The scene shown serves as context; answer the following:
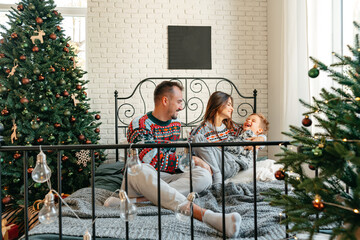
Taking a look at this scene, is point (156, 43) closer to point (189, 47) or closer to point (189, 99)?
point (189, 47)

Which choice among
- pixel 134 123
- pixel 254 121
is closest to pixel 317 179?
pixel 134 123

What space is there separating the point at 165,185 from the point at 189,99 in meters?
2.88

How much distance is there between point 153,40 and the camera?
487cm

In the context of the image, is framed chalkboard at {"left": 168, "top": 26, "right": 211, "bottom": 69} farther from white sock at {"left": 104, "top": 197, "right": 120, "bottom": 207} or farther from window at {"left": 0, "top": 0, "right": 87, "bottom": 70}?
Result: white sock at {"left": 104, "top": 197, "right": 120, "bottom": 207}

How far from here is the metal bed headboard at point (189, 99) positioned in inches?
190

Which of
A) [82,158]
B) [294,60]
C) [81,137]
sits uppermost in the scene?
[294,60]

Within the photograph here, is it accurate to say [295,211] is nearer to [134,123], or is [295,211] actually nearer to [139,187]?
[139,187]

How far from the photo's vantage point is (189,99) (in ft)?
16.2

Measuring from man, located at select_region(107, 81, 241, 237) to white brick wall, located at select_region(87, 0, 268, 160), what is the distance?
211cm

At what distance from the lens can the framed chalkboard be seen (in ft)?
16.0

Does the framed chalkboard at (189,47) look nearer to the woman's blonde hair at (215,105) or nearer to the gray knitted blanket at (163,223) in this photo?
the woman's blonde hair at (215,105)

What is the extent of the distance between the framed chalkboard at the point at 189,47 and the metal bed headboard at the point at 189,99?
0.71ft

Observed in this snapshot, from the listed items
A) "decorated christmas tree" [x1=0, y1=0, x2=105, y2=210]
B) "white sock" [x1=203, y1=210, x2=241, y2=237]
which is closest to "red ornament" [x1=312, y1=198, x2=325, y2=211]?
"white sock" [x1=203, y1=210, x2=241, y2=237]

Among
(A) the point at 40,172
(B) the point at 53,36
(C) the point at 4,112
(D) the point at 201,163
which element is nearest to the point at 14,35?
(B) the point at 53,36
